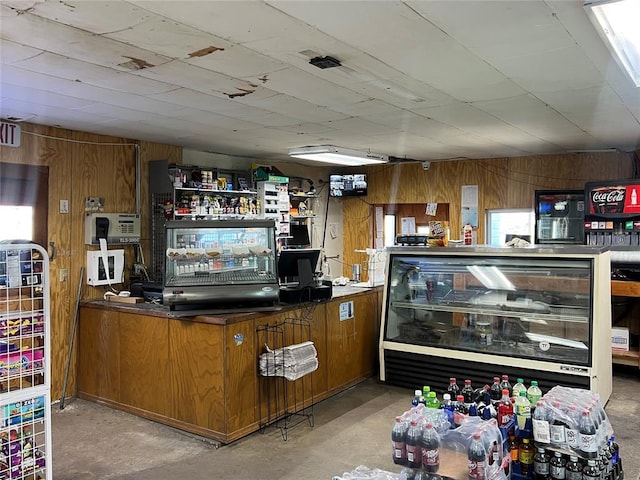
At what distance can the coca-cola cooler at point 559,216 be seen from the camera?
21.2 ft

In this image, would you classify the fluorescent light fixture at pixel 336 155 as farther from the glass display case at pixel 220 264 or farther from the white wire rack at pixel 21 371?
the white wire rack at pixel 21 371

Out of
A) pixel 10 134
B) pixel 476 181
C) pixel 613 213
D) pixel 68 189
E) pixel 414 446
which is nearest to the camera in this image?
pixel 414 446

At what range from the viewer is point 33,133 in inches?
179

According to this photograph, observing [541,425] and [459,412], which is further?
[459,412]

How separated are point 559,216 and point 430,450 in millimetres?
5157

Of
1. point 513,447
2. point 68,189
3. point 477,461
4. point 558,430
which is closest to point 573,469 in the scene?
point 558,430

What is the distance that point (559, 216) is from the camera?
662 cm

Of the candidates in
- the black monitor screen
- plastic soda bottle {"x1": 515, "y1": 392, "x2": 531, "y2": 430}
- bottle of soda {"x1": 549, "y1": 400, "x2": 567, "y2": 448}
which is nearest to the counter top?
plastic soda bottle {"x1": 515, "y1": 392, "x2": 531, "y2": 430}

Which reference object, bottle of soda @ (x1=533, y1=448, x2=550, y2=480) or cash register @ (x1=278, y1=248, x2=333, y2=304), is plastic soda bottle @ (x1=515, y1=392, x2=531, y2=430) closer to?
bottle of soda @ (x1=533, y1=448, x2=550, y2=480)

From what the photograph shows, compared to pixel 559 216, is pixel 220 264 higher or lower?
lower

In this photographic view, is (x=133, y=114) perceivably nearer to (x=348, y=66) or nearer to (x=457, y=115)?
(x=348, y=66)

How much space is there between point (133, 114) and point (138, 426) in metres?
2.50

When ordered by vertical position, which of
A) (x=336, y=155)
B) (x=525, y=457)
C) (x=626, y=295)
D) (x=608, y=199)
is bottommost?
(x=525, y=457)

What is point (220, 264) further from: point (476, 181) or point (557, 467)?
point (476, 181)
